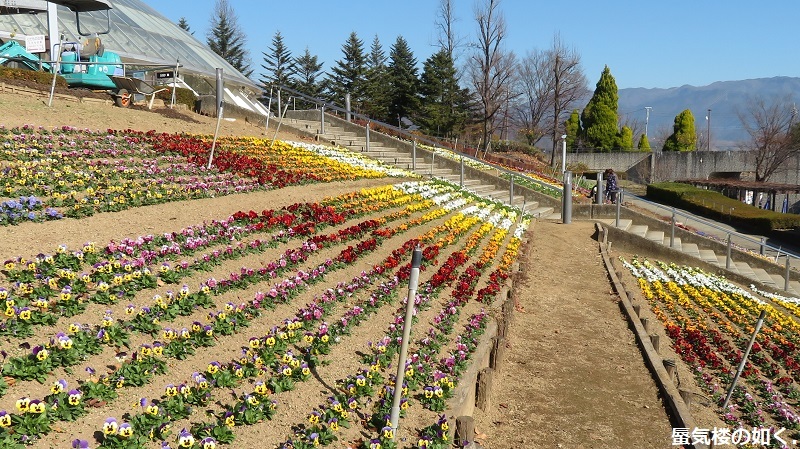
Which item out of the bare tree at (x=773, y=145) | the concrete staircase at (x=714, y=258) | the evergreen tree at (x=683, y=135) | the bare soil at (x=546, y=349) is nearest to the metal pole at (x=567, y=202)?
the concrete staircase at (x=714, y=258)

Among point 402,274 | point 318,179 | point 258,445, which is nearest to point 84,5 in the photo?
point 318,179

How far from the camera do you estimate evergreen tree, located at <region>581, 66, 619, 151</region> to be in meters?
59.2

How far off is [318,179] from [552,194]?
11.3 m

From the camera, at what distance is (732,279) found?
661 inches

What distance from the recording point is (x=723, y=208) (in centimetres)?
3250

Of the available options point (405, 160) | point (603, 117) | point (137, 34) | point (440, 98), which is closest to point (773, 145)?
point (603, 117)

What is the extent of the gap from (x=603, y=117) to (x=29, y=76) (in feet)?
171

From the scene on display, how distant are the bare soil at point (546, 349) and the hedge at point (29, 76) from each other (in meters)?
2.28

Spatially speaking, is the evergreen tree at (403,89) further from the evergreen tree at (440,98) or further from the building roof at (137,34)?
the building roof at (137,34)

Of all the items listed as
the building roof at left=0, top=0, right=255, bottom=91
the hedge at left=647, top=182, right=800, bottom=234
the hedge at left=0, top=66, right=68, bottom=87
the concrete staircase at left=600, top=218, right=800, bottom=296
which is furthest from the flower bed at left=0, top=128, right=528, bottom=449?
the hedge at left=647, top=182, right=800, bottom=234

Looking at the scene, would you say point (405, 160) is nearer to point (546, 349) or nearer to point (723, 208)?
point (546, 349)

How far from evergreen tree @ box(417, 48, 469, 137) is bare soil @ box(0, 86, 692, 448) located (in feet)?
112

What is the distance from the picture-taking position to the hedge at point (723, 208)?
94.3 feet

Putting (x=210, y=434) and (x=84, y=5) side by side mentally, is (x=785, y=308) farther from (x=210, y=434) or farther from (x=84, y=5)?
(x=84, y=5)
